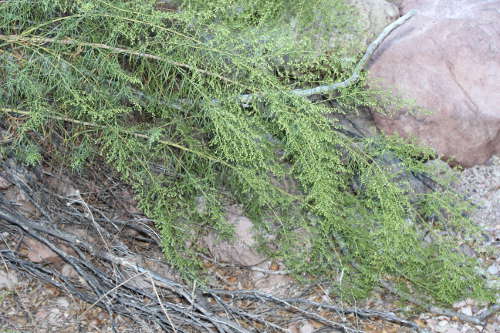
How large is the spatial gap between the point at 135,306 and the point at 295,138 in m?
0.92

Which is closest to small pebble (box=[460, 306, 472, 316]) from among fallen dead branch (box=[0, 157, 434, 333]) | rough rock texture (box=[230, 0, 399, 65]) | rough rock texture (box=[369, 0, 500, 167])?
fallen dead branch (box=[0, 157, 434, 333])

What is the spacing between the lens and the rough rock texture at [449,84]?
2951 millimetres

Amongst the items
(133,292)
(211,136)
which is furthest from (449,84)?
(133,292)

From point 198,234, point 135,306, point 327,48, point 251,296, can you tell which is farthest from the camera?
point 327,48

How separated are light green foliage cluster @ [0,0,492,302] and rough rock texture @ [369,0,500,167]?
385 mm

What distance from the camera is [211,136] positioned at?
2750mm

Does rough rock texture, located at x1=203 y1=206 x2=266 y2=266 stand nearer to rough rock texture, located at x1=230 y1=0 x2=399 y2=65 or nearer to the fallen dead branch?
the fallen dead branch

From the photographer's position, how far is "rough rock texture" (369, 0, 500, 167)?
2951 mm

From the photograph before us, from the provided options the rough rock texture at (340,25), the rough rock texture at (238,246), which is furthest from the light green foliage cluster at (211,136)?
the rough rock texture at (340,25)

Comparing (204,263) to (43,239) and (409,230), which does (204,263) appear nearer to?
(43,239)

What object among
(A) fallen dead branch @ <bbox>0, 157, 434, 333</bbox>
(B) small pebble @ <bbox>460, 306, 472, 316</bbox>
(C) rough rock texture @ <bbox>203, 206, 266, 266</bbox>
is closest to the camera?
(A) fallen dead branch @ <bbox>0, 157, 434, 333</bbox>

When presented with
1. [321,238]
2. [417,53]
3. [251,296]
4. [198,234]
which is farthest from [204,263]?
[417,53]

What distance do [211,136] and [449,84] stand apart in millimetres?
1241

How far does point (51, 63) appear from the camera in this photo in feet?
7.51
